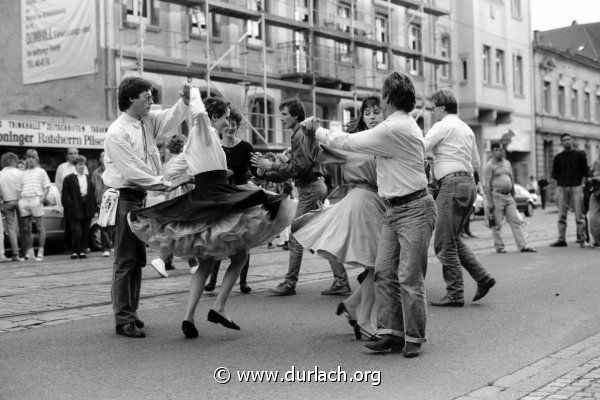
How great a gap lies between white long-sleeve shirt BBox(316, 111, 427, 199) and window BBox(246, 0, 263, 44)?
2466 cm

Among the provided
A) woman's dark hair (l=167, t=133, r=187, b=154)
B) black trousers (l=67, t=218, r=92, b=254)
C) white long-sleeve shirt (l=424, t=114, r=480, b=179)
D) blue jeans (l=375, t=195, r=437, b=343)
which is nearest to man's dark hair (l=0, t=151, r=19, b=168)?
black trousers (l=67, t=218, r=92, b=254)

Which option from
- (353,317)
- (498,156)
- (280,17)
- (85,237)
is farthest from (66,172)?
(280,17)

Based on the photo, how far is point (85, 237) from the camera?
1602 centimetres

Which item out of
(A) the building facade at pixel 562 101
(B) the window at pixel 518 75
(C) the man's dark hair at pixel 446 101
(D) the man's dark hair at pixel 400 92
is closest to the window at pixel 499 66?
(B) the window at pixel 518 75

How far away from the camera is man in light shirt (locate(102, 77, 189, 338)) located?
6750mm

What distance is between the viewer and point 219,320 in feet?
22.3

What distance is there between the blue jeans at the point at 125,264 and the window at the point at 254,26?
23.8 metres

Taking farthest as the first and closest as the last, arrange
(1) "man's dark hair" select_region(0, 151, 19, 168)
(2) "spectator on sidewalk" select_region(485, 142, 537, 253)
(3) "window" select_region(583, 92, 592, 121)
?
(3) "window" select_region(583, 92, 592, 121) → (1) "man's dark hair" select_region(0, 151, 19, 168) → (2) "spectator on sidewalk" select_region(485, 142, 537, 253)

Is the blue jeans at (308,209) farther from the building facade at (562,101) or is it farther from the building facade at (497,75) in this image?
the building facade at (562,101)

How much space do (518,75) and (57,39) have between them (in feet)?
102

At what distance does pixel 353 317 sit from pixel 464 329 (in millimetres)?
1034

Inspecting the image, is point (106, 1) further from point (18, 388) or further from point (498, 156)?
point (18, 388)

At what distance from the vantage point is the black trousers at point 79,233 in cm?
1569

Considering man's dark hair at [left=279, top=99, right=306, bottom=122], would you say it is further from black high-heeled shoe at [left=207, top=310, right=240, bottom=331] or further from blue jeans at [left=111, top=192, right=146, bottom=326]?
black high-heeled shoe at [left=207, top=310, right=240, bottom=331]
